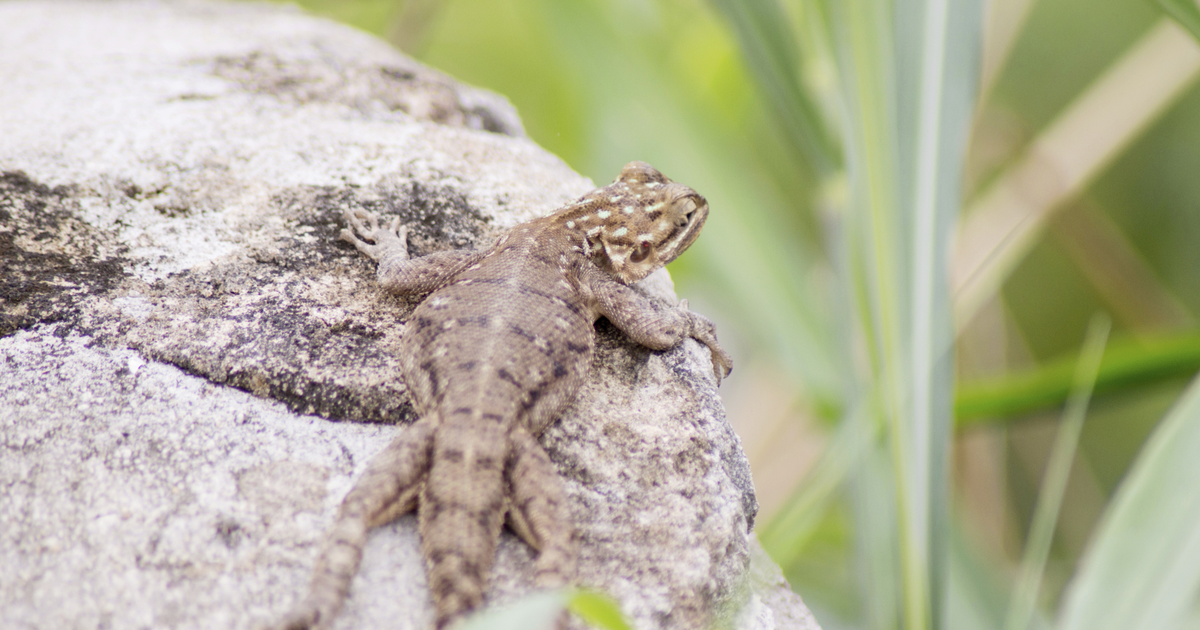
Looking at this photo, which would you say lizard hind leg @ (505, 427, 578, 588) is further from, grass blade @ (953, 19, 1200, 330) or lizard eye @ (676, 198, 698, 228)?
grass blade @ (953, 19, 1200, 330)

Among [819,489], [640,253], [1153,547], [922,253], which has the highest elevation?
[922,253]

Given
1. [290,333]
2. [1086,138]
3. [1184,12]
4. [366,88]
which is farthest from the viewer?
[1086,138]

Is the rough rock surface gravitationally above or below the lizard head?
below

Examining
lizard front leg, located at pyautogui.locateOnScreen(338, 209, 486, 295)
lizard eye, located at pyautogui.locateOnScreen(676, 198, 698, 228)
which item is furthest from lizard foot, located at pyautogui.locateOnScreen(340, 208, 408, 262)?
lizard eye, located at pyautogui.locateOnScreen(676, 198, 698, 228)

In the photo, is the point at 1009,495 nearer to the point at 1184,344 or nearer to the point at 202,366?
the point at 1184,344

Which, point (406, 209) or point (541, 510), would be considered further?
point (406, 209)

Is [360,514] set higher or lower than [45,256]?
higher

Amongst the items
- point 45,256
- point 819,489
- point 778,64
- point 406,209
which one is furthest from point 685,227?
point 45,256

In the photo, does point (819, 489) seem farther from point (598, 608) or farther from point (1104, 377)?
point (1104, 377)
